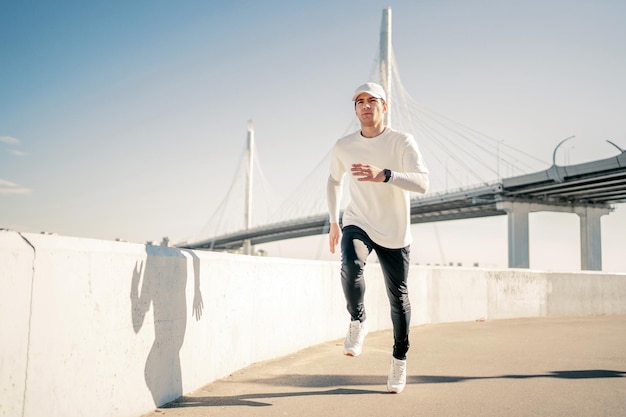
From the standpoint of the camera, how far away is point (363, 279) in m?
3.93

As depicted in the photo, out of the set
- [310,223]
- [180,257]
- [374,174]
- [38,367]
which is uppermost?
[310,223]

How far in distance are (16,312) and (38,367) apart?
273 mm

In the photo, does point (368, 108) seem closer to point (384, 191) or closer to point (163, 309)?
point (384, 191)

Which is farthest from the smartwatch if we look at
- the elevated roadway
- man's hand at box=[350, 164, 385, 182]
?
the elevated roadway

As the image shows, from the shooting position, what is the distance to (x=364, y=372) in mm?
5023

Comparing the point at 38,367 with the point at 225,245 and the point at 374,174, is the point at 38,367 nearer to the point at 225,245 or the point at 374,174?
the point at 374,174

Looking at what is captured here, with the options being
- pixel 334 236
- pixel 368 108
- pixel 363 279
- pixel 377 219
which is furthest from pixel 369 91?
pixel 363 279

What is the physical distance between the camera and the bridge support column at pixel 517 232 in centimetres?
4534

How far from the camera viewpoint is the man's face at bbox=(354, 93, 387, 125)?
13.3 feet

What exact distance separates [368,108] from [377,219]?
73cm

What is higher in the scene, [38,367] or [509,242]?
[509,242]

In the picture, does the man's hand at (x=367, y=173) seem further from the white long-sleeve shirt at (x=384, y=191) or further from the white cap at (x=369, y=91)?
the white cap at (x=369, y=91)

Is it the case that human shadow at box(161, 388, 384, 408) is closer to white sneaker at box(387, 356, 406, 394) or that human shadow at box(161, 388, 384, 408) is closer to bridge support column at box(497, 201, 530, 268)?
white sneaker at box(387, 356, 406, 394)

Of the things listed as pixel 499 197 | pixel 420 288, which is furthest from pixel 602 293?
pixel 499 197
